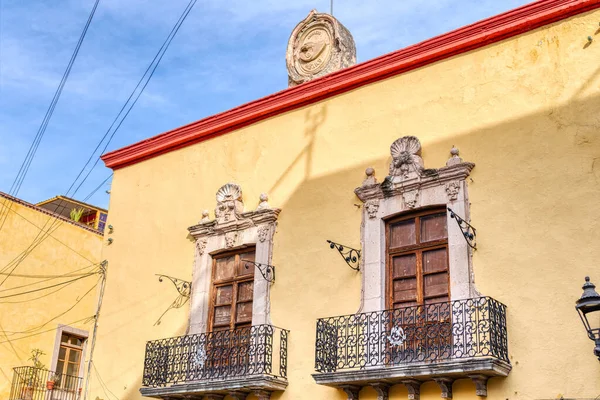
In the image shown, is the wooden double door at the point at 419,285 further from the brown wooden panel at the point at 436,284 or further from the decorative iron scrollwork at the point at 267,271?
the decorative iron scrollwork at the point at 267,271

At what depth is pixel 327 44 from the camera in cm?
1295

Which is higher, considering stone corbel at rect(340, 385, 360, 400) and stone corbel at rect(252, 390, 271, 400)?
stone corbel at rect(252, 390, 271, 400)

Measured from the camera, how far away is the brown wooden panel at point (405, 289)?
1039cm

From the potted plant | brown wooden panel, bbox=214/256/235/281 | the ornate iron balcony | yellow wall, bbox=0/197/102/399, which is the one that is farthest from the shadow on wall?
yellow wall, bbox=0/197/102/399

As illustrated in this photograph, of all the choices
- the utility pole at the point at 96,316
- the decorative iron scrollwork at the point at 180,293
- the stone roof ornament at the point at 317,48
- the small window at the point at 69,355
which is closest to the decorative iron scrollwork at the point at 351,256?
the decorative iron scrollwork at the point at 180,293

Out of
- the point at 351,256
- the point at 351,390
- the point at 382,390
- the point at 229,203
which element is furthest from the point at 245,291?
the point at 382,390

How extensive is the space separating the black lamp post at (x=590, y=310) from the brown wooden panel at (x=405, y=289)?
7.35 ft

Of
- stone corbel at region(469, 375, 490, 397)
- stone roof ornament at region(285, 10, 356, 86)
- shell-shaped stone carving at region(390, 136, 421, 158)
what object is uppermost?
stone roof ornament at region(285, 10, 356, 86)

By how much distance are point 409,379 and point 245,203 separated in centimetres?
438

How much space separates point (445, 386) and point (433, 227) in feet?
7.14

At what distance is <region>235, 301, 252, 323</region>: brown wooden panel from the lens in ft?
39.4

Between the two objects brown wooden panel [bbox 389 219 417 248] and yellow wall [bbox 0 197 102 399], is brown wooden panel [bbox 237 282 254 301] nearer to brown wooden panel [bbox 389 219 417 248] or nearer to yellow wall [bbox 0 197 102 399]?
brown wooden panel [bbox 389 219 417 248]

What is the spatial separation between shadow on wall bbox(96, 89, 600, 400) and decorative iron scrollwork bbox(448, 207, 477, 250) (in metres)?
0.09

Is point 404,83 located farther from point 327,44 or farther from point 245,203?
point 245,203
